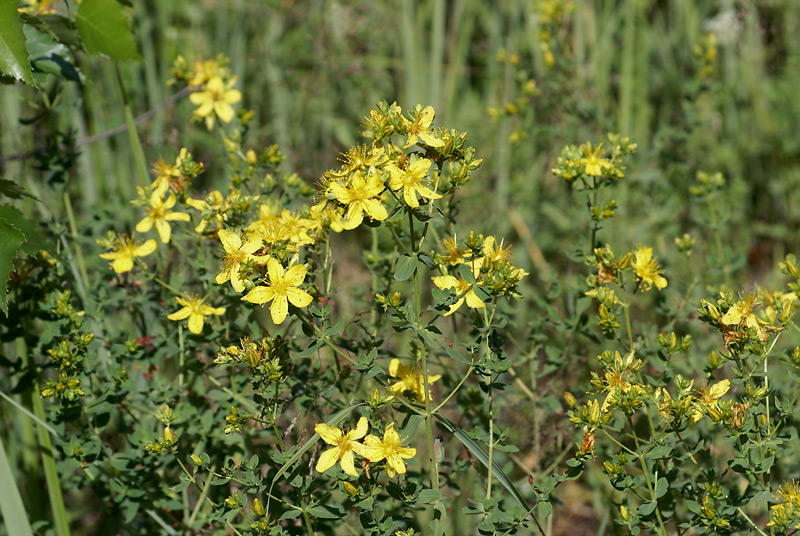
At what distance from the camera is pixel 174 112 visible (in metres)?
3.35

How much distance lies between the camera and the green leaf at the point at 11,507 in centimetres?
175

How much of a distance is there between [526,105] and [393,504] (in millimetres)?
1864

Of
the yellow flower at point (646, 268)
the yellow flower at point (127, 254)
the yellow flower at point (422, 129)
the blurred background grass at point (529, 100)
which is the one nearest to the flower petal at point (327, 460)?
the yellow flower at point (422, 129)

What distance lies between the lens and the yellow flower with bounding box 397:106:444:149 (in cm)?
152

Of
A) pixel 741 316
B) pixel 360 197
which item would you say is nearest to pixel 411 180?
pixel 360 197

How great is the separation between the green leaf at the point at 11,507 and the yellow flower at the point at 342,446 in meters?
0.80

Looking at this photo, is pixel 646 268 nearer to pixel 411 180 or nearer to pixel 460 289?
pixel 460 289

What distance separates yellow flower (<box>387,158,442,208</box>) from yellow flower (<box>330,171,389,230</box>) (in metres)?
0.03

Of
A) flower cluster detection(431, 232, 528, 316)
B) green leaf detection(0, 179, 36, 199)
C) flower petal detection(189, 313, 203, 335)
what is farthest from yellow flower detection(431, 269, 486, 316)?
green leaf detection(0, 179, 36, 199)

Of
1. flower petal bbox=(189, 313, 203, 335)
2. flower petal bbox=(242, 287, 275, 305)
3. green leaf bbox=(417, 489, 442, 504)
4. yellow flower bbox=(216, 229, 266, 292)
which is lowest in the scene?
green leaf bbox=(417, 489, 442, 504)

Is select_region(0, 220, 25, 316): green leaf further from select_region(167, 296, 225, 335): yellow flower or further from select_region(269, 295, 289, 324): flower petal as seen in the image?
select_region(269, 295, 289, 324): flower petal

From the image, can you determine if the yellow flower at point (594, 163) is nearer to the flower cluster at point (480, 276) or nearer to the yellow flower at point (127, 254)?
the flower cluster at point (480, 276)

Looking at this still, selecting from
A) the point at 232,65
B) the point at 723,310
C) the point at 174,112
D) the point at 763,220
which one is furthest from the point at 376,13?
the point at 723,310

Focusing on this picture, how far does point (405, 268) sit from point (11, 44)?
986 millimetres
